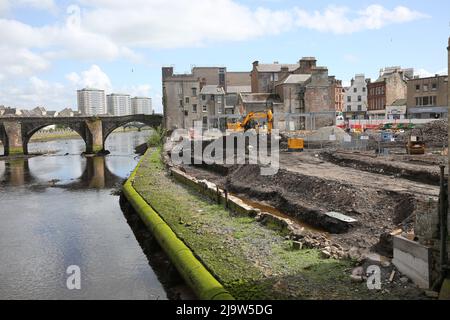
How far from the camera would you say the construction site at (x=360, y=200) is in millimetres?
9641

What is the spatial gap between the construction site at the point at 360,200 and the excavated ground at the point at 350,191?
0.04m

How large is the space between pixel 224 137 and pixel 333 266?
118 ft

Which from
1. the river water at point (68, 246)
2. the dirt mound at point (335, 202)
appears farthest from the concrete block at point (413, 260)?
the river water at point (68, 246)

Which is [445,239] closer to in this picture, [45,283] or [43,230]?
[45,283]

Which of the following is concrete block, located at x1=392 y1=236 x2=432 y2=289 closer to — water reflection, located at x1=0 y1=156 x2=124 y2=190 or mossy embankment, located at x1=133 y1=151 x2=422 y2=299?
mossy embankment, located at x1=133 y1=151 x2=422 y2=299

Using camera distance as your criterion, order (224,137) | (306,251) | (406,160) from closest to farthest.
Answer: (306,251), (406,160), (224,137)

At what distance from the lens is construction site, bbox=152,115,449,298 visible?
9641 mm

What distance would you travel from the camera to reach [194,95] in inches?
2980

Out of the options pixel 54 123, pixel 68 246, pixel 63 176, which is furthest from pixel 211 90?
pixel 68 246

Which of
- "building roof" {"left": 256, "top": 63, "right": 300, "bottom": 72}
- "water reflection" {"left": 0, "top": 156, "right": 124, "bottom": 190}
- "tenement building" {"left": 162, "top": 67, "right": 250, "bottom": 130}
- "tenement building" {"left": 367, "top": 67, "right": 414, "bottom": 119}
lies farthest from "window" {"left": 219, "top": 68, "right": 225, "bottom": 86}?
"water reflection" {"left": 0, "top": 156, "right": 124, "bottom": 190}

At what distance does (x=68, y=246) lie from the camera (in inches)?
764

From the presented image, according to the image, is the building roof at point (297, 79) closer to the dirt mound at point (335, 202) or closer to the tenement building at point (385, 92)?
the tenement building at point (385, 92)

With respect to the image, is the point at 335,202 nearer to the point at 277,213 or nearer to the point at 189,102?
the point at 277,213
